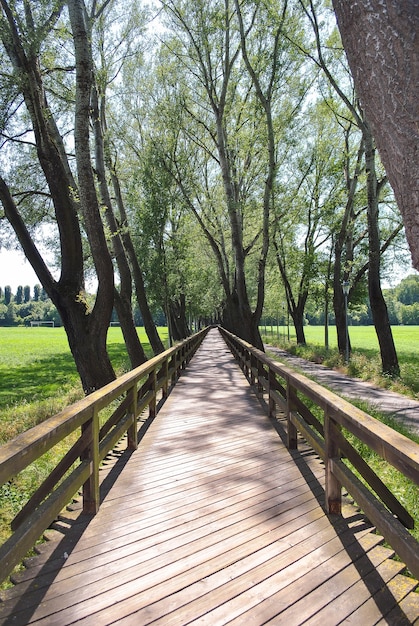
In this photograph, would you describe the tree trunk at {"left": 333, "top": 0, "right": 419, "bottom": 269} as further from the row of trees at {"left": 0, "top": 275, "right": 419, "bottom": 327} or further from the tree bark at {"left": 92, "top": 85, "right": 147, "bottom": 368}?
the row of trees at {"left": 0, "top": 275, "right": 419, "bottom": 327}

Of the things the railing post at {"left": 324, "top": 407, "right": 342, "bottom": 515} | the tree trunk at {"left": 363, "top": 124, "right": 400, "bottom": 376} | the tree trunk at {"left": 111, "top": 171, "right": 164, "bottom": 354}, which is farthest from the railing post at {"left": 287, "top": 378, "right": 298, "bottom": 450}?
the tree trunk at {"left": 111, "top": 171, "right": 164, "bottom": 354}

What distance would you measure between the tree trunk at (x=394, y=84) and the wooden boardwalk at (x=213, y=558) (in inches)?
71.8

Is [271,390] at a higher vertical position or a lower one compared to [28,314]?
lower

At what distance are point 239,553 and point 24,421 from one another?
243 inches

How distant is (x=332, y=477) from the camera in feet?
10.5

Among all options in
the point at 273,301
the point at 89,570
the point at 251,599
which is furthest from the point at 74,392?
the point at 273,301

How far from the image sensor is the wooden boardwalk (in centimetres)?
214

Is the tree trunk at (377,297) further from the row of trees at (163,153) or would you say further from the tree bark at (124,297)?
the tree bark at (124,297)

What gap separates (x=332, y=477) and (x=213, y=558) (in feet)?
3.66

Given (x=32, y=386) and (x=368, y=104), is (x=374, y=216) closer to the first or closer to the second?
(x=368, y=104)

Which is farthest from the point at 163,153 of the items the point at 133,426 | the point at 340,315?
the point at 133,426

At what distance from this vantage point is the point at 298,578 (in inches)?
94.4

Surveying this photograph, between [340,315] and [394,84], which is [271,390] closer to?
[394,84]

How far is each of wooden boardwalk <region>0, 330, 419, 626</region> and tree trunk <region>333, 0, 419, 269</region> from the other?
182 centimetres
